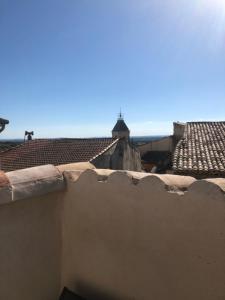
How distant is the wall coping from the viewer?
1.77 m

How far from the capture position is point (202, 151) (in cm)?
1150

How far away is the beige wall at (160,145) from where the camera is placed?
2592 cm

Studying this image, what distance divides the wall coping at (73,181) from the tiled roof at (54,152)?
13.1 m

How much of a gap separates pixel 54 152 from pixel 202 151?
928cm

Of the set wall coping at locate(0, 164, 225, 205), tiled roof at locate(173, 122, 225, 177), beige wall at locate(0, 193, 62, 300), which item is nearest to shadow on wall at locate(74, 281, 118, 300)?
beige wall at locate(0, 193, 62, 300)

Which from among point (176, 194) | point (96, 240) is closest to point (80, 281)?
point (96, 240)

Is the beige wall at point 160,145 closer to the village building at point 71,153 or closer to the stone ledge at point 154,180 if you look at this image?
the village building at point 71,153

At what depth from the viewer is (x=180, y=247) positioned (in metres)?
1.83

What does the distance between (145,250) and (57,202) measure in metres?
0.80

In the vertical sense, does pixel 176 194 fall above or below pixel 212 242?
above

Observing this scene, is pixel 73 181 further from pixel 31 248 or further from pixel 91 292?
pixel 91 292

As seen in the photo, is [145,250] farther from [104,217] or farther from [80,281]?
[80,281]

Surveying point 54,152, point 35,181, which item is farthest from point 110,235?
point 54,152

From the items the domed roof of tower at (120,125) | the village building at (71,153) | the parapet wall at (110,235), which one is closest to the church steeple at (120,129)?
the domed roof of tower at (120,125)
